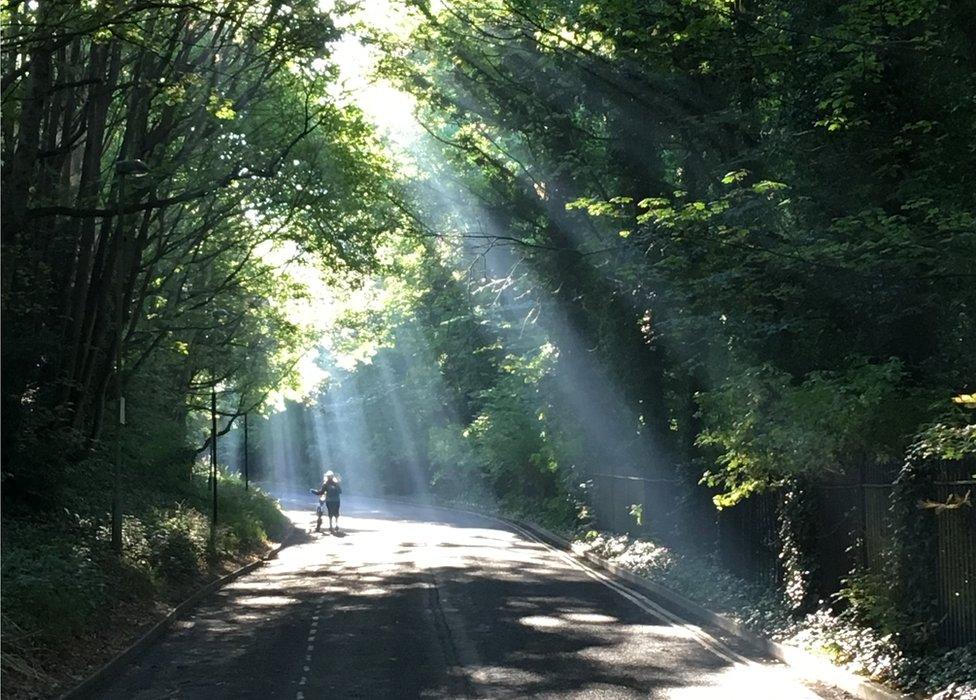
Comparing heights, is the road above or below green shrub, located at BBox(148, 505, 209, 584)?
below

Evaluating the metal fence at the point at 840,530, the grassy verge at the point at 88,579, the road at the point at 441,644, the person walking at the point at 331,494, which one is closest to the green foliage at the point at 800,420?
the metal fence at the point at 840,530

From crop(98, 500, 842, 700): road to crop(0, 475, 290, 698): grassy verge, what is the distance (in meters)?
0.58

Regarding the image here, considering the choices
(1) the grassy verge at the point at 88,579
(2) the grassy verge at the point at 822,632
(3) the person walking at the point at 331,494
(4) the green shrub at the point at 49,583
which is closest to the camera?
(2) the grassy verge at the point at 822,632

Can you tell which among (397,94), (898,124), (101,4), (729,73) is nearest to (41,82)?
(101,4)

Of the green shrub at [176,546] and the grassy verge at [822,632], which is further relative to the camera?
the green shrub at [176,546]

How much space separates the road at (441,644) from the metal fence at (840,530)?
1492mm

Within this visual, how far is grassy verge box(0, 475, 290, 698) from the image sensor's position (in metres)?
11.8

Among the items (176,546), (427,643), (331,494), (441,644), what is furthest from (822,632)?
(331,494)

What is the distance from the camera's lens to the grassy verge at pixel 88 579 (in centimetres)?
1183

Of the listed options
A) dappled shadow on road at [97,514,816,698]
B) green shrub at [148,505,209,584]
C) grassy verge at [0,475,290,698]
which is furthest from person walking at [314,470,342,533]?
dappled shadow on road at [97,514,816,698]

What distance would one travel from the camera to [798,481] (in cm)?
1536

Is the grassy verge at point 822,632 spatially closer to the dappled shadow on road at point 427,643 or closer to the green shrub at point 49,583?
the dappled shadow on road at point 427,643

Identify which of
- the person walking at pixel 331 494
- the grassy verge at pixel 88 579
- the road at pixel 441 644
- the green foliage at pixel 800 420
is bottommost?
the road at pixel 441 644

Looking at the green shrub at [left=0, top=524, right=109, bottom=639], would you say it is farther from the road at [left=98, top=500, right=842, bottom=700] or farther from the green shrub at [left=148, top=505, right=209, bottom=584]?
the green shrub at [left=148, top=505, right=209, bottom=584]
